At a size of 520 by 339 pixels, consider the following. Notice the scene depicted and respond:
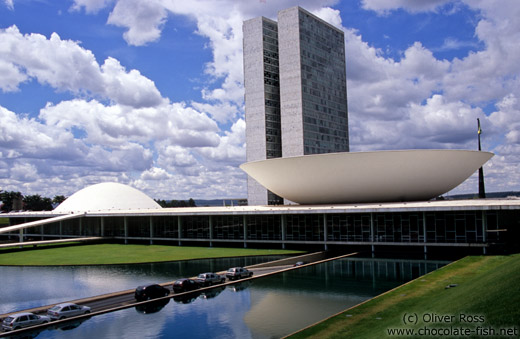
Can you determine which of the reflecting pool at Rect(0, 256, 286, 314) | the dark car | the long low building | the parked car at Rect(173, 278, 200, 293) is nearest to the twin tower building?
the long low building

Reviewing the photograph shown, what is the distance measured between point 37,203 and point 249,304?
159840 mm

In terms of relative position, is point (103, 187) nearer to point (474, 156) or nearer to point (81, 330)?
point (474, 156)

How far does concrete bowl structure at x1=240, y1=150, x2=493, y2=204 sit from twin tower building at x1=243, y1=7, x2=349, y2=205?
162ft

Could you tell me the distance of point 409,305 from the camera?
22.1 metres

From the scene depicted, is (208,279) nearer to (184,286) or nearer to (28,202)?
(184,286)

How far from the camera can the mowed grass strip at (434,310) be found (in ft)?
46.9

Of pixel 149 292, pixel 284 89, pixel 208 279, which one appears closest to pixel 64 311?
pixel 149 292

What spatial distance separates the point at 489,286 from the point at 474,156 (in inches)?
1429

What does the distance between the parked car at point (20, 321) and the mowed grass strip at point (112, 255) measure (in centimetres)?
2032

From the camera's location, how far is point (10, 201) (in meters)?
154

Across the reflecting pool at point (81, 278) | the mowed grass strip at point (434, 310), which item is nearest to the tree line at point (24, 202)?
the reflecting pool at point (81, 278)

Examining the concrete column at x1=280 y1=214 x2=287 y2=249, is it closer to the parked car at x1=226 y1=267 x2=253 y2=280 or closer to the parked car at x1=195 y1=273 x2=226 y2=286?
the parked car at x1=226 y1=267 x2=253 y2=280

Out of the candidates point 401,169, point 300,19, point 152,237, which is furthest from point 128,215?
point 300,19

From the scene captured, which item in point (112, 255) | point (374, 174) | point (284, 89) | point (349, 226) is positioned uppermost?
point (284, 89)
